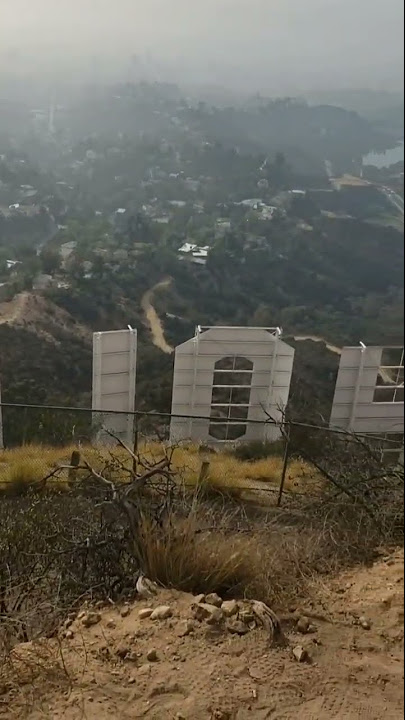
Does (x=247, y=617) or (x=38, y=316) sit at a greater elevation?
(x=38, y=316)

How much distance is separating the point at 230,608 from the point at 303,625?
0.73 feet

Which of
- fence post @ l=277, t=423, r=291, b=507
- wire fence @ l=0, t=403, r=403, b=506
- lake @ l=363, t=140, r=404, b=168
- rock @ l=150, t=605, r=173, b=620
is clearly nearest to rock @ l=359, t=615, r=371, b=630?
rock @ l=150, t=605, r=173, b=620

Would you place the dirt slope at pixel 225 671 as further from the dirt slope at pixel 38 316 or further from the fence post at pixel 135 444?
the dirt slope at pixel 38 316

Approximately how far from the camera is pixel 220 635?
69.7 inches

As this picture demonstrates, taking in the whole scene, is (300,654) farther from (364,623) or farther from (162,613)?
(162,613)

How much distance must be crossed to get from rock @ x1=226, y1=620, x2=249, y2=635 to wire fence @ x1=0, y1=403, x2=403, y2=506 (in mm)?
1884

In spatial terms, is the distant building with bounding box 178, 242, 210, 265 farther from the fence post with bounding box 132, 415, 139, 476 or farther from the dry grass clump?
the dry grass clump

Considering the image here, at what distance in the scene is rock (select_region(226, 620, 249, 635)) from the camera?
A: 1770 millimetres

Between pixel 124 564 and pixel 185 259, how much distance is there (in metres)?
2.09

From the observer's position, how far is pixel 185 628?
1797 millimetres

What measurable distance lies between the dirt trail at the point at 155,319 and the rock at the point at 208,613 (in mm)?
2398

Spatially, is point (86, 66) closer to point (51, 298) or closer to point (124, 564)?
point (51, 298)

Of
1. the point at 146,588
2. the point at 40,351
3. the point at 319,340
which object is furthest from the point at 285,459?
the point at 146,588

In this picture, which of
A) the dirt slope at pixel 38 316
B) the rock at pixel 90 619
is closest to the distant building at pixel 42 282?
the dirt slope at pixel 38 316
